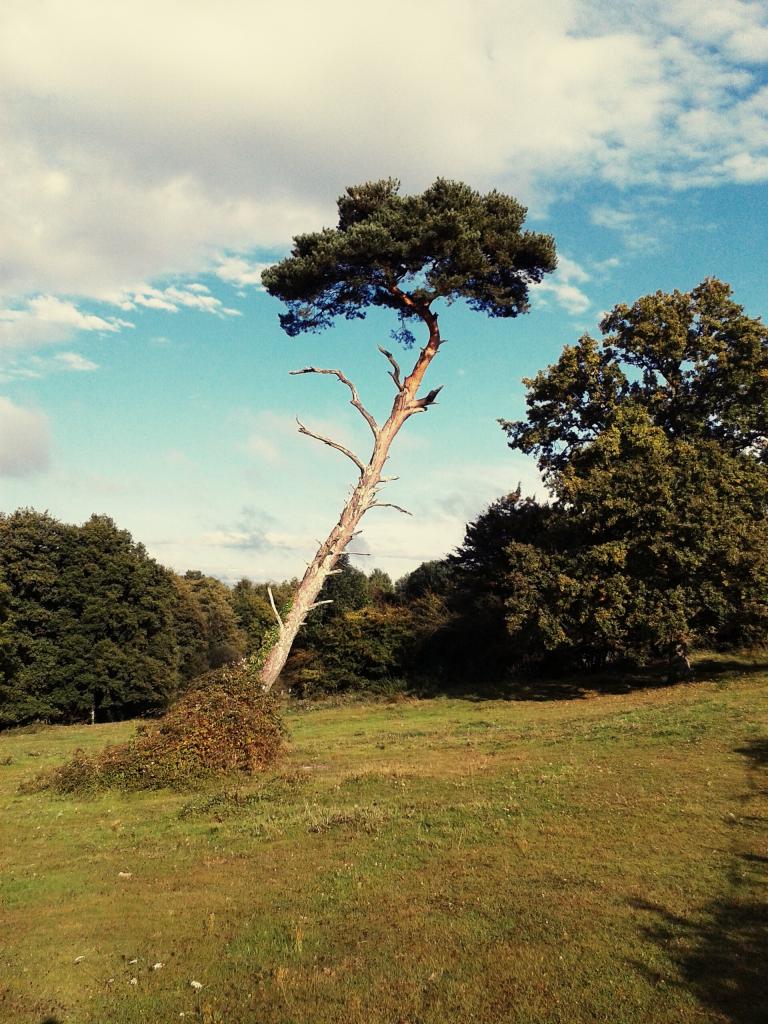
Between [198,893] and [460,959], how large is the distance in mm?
3437

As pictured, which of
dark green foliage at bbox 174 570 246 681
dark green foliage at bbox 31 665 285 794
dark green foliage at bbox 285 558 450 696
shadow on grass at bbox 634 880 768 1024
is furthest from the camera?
dark green foliage at bbox 174 570 246 681

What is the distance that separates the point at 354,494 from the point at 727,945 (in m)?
14.0

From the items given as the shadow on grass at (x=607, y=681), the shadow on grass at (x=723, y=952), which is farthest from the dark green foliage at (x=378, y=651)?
the shadow on grass at (x=723, y=952)

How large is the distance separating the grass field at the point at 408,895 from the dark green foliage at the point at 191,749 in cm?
71

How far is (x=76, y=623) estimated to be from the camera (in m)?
46.2

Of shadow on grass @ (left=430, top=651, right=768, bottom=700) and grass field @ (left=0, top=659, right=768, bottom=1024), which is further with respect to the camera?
shadow on grass @ (left=430, top=651, right=768, bottom=700)

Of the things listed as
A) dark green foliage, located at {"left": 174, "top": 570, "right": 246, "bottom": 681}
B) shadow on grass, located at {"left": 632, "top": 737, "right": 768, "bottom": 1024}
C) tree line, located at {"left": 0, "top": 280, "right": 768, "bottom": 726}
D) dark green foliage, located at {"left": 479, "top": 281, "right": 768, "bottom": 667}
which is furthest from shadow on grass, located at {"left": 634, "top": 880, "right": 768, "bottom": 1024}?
dark green foliage, located at {"left": 174, "top": 570, "right": 246, "bottom": 681}

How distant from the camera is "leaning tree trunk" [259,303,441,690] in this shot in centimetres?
1836

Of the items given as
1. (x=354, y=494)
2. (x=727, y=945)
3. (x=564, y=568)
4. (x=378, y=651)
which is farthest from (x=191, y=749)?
(x=378, y=651)

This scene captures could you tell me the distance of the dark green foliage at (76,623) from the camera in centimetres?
4444

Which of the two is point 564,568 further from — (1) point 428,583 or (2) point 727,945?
(1) point 428,583

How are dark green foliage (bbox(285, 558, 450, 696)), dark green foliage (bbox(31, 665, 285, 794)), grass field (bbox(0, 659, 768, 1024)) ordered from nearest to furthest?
grass field (bbox(0, 659, 768, 1024)), dark green foliage (bbox(31, 665, 285, 794)), dark green foliage (bbox(285, 558, 450, 696))

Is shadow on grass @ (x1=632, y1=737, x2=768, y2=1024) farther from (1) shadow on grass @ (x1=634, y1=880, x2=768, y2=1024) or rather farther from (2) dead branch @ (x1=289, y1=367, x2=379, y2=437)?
(2) dead branch @ (x1=289, y1=367, x2=379, y2=437)

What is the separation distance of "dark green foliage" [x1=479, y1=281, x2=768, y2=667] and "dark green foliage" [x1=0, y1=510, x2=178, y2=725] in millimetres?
27370
